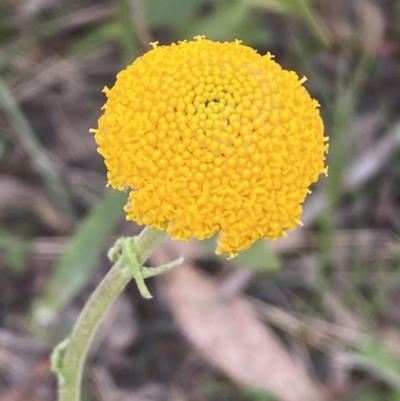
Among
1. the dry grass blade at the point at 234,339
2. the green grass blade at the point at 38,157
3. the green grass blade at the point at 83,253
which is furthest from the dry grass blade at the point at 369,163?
the green grass blade at the point at 38,157

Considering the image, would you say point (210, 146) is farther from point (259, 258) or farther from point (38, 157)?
point (38, 157)

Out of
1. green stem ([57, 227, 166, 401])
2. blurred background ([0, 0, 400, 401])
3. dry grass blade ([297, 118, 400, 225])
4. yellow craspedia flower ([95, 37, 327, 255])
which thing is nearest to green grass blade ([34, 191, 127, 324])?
blurred background ([0, 0, 400, 401])

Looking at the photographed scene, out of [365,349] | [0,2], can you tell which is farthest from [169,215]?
[0,2]

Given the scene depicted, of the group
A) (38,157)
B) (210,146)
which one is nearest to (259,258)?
(38,157)

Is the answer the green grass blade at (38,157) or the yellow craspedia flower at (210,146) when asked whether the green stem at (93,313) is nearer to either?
the yellow craspedia flower at (210,146)

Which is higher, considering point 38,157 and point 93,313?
point 38,157

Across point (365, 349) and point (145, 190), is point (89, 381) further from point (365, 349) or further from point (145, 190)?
point (145, 190)

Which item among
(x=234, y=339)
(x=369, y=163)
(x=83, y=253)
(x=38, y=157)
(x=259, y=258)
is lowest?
(x=234, y=339)
